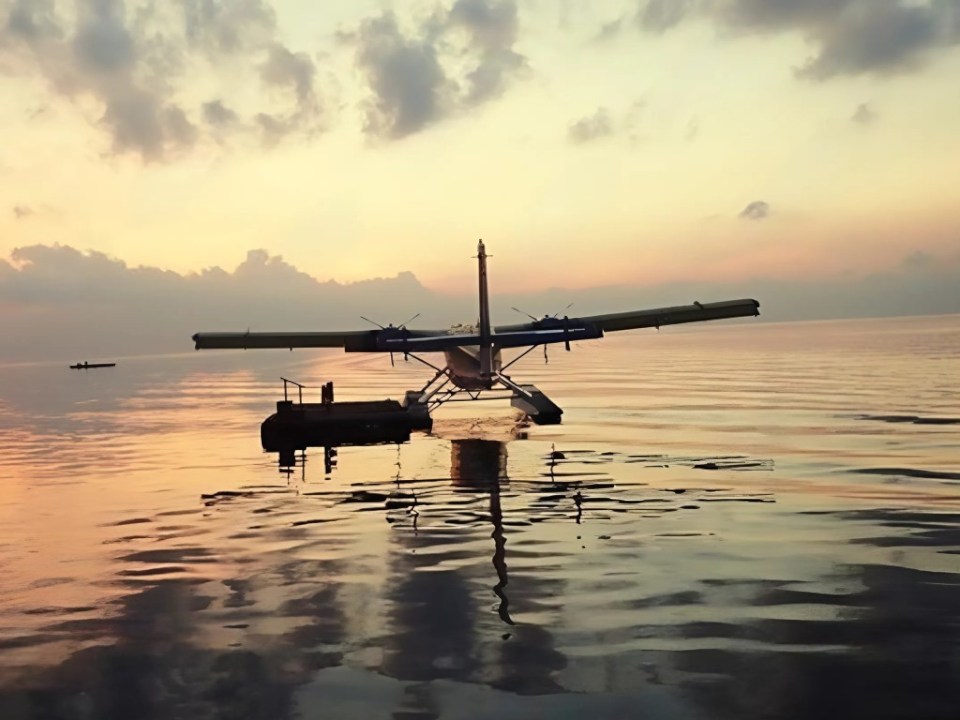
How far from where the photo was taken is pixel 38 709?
823 centimetres

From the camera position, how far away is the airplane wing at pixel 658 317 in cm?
3941

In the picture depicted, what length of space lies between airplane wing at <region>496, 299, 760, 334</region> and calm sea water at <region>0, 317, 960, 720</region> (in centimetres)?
1174

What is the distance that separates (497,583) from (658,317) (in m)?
30.0

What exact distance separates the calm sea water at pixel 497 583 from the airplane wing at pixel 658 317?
11743 mm

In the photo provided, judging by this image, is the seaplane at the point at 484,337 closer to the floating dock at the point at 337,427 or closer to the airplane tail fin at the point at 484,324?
the airplane tail fin at the point at 484,324

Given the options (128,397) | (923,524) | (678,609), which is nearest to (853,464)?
(923,524)

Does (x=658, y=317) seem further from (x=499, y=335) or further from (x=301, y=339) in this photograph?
(x=301, y=339)

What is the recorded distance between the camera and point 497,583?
39.9 ft

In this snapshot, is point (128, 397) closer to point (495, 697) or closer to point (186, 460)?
point (186, 460)

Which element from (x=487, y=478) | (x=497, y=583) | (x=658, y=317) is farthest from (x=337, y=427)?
(x=497, y=583)

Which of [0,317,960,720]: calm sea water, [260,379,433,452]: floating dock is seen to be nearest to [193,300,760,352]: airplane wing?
[260,379,433,452]: floating dock

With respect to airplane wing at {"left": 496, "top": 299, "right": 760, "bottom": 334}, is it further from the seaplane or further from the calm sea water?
the calm sea water

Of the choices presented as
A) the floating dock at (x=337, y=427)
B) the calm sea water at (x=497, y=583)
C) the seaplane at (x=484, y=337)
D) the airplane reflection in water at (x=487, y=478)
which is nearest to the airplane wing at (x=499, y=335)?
the seaplane at (x=484, y=337)

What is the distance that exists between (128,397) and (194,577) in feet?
206
